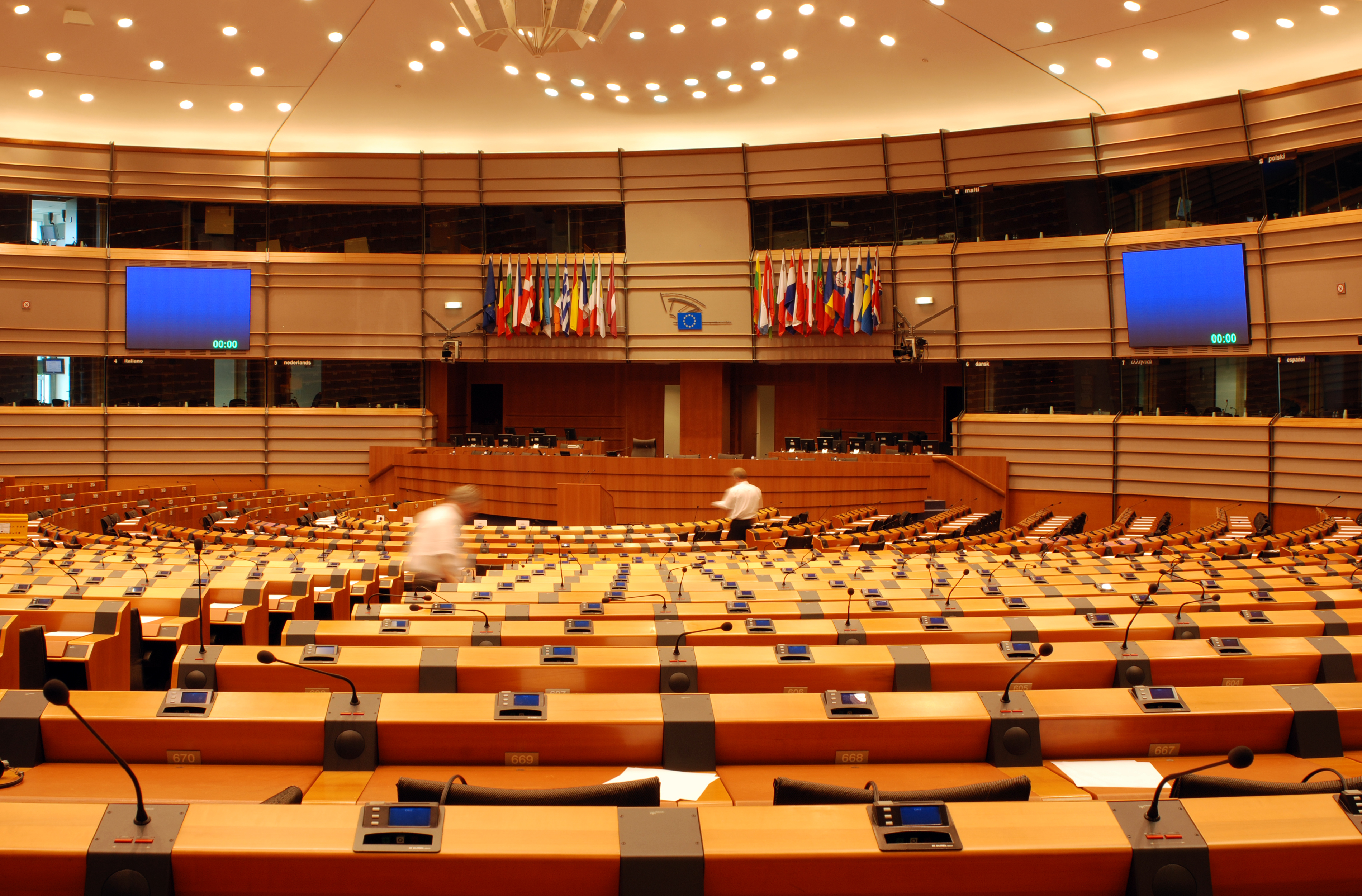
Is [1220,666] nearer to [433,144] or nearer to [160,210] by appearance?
[433,144]

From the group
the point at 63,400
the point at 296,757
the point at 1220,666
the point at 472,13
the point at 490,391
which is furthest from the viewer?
the point at 490,391

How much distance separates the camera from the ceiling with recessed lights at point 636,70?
1416 cm

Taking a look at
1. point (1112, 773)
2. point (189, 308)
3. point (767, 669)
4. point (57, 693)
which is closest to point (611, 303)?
point (189, 308)

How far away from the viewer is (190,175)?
19797 mm

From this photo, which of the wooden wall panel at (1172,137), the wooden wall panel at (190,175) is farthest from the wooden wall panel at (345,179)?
the wooden wall panel at (1172,137)

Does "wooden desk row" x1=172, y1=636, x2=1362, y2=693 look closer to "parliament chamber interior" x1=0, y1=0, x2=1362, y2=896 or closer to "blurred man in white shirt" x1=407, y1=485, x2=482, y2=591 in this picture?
"parliament chamber interior" x1=0, y1=0, x2=1362, y2=896

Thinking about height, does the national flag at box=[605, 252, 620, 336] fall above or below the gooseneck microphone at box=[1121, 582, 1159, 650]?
above

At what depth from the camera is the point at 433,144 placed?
2069cm

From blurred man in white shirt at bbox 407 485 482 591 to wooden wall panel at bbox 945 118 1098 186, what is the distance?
14855 mm

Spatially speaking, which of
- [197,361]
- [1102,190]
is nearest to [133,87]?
[197,361]

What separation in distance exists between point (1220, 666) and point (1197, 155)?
15.6 meters

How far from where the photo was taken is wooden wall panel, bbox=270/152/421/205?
790 inches

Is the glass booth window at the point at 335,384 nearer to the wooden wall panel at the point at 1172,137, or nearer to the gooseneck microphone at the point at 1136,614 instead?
the wooden wall panel at the point at 1172,137

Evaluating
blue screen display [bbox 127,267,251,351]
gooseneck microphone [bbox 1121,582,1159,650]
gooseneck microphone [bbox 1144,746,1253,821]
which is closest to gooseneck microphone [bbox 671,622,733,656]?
gooseneck microphone [bbox 1121,582,1159,650]
